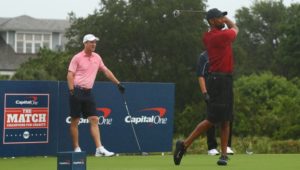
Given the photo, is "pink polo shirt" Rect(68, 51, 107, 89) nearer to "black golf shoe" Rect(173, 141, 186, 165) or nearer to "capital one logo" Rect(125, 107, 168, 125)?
"capital one logo" Rect(125, 107, 168, 125)

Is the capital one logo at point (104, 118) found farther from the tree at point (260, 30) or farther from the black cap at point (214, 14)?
the tree at point (260, 30)

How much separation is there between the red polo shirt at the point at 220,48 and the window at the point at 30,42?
99276mm

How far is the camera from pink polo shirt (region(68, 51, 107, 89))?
13241mm

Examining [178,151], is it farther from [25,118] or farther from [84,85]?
[25,118]

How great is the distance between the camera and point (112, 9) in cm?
7538

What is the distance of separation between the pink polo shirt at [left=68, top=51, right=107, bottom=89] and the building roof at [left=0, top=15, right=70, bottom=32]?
3773 inches

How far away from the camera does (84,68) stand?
43.4 ft

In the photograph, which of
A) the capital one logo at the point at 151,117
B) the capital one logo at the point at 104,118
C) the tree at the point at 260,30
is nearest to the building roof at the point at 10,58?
the tree at the point at 260,30

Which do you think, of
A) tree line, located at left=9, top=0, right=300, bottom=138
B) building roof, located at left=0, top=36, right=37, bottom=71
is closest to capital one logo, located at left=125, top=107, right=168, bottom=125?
tree line, located at left=9, top=0, right=300, bottom=138

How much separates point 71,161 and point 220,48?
3075mm

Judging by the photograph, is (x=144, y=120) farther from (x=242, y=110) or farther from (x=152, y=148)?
(x=242, y=110)

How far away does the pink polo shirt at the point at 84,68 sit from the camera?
1324 cm

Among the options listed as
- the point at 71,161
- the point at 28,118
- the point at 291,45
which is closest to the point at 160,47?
the point at 291,45

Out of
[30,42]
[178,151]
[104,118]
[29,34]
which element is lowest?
[178,151]
